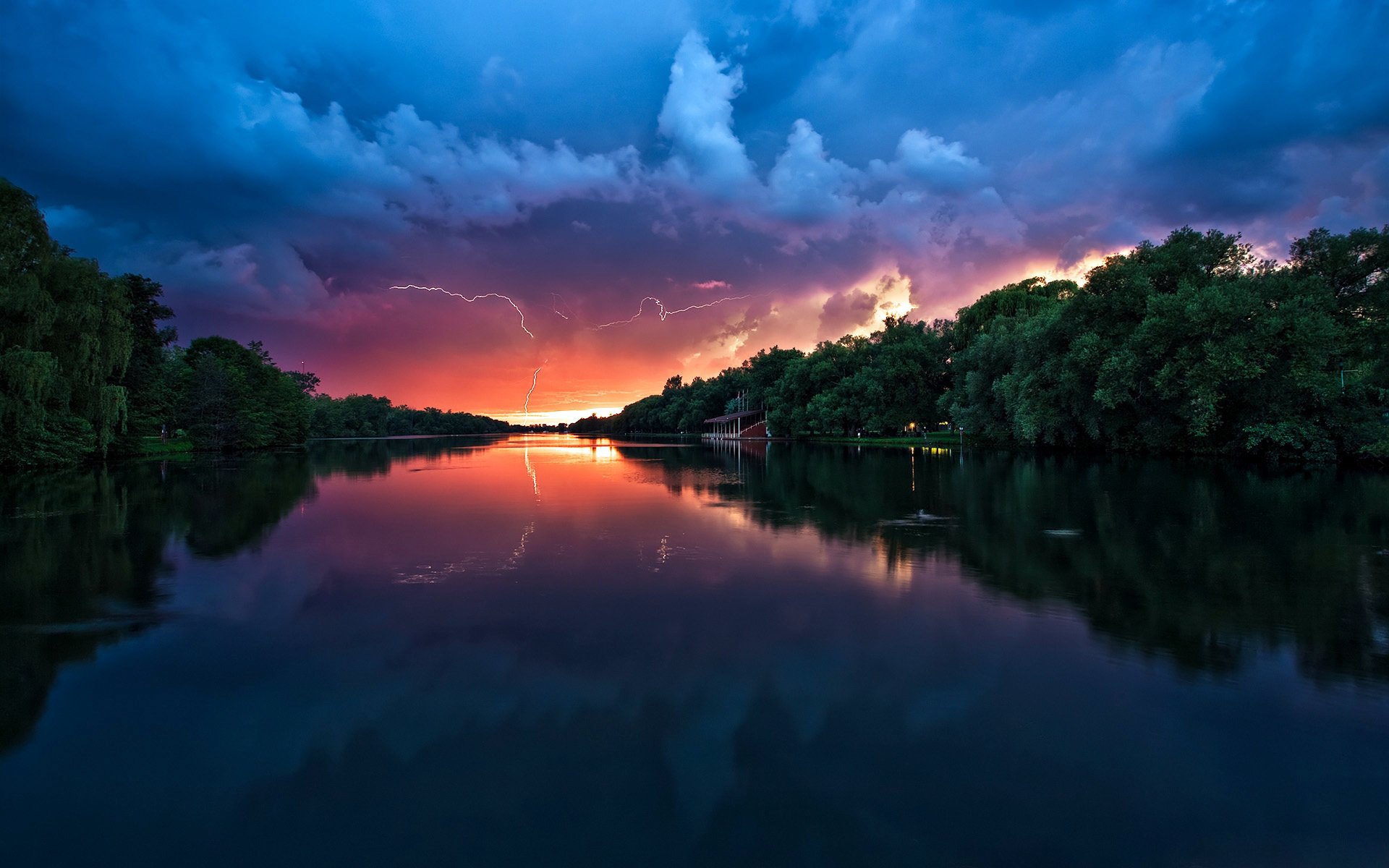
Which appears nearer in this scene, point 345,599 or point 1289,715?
point 1289,715

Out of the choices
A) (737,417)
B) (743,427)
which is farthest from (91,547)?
(743,427)

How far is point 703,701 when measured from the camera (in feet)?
19.4

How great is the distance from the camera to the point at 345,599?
955 cm

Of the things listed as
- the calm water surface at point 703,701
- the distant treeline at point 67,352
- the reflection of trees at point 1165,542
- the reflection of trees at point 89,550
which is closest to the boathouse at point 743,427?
the distant treeline at point 67,352

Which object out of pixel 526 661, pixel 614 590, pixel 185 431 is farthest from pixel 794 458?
pixel 185 431

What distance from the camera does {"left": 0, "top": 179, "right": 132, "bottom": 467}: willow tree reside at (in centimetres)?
3053

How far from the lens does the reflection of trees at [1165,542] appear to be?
299 inches

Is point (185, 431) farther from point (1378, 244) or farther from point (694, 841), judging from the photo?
point (1378, 244)

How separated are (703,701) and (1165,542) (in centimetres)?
1153

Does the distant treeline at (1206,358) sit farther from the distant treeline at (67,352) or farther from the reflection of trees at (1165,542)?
the distant treeline at (67,352)

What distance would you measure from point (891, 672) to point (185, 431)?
257 feet

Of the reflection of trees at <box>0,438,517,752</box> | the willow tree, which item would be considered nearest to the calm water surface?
the reflection of trees at <box>0,438,517,752</box>

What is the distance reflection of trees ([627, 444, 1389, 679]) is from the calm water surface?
0.33 ft

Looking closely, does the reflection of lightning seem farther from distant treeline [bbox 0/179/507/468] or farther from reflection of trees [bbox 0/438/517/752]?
distant treeline [bbox 0/179/507/468]
